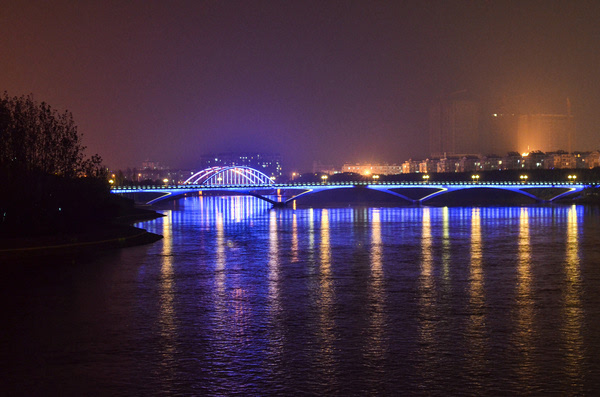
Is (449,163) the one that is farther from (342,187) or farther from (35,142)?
(35,142)

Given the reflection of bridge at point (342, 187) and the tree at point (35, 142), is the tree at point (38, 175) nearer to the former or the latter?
the tree at point (35, 142)

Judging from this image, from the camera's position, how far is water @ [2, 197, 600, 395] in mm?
9195

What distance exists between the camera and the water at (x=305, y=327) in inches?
362

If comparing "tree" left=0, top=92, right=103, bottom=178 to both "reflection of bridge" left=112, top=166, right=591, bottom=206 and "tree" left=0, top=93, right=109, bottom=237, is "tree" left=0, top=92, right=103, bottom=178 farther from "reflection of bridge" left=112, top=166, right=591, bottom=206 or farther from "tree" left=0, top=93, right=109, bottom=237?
"reflection of bridge" left=112, top=166, right=591, bottom=206

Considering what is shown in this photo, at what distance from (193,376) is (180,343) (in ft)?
6.90

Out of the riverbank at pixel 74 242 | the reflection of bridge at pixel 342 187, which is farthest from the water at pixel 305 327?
the reflection of bridge at pixel 342 187


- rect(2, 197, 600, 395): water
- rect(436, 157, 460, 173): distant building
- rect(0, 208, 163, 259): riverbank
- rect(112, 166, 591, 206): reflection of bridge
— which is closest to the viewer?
rect(2, 197, 600, 395): water

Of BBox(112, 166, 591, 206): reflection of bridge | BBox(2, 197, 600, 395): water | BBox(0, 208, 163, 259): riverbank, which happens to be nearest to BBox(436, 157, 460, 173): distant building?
BBox(112, 166, 591, 206): reflection of bridge

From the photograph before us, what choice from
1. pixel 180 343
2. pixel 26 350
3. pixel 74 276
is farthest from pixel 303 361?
pixel 74 276

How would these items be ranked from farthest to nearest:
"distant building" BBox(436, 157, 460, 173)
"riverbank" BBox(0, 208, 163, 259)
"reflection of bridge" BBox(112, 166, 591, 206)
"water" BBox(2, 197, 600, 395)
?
"distant building" BBox(436, 157, 460, 173) < "reflection of bridge" BBox(112, 166, 591, 206) < "riverbank" BBox(0, 208, 163, 259) < "water" BBox(2, 197, 600, 395)

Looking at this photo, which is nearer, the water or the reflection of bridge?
the water

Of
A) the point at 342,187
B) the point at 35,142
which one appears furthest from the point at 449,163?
the point at 35,142

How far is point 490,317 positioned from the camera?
44.2 feet

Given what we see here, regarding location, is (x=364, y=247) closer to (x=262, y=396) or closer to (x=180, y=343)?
(x=180, y=343)
